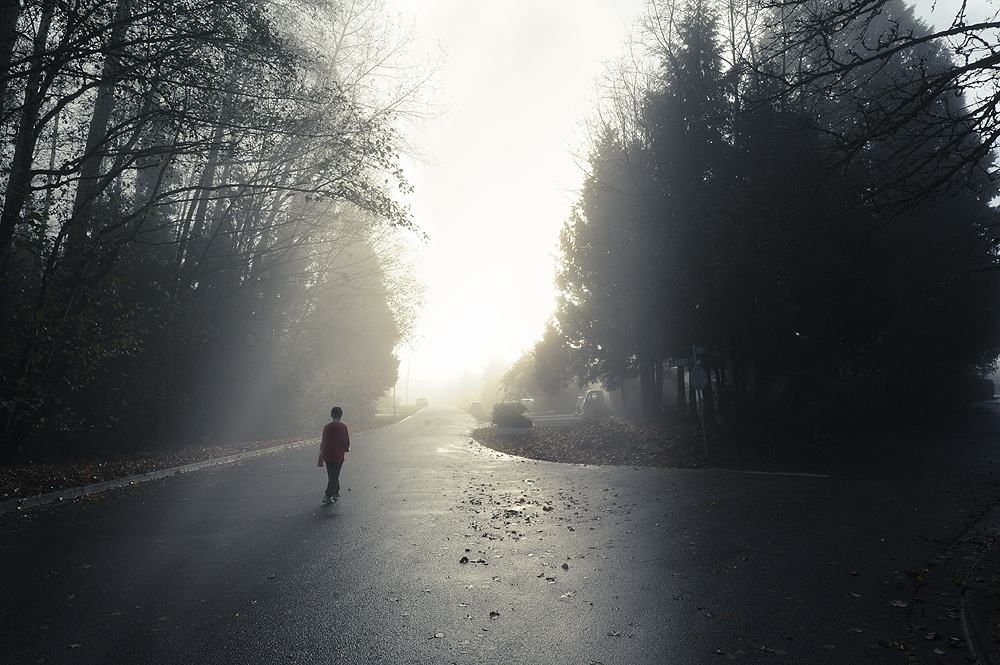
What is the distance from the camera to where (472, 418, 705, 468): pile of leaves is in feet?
58.7

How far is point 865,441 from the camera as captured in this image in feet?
70.3

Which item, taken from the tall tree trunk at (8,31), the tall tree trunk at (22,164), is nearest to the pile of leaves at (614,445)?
the tall tree trunk at (22,164)

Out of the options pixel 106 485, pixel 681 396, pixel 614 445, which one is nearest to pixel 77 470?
pixel 106 485

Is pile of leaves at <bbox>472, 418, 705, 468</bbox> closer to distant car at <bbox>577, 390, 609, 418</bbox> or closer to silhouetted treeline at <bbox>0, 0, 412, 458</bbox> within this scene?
silhouetted treeline at <bbox>0, 0, 412, 458</bbox>

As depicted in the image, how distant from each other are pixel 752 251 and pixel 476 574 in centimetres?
1241

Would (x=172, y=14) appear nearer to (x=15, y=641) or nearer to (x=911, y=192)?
(x=15, y=641)

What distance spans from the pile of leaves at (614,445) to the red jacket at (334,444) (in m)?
8.66

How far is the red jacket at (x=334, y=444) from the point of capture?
11.2m

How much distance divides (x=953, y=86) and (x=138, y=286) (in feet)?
61.2

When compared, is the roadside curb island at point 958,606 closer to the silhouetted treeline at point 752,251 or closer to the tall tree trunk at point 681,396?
the silhouetted treeline at point 752,251

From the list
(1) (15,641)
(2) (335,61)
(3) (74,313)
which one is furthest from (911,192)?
(2) (335,61)

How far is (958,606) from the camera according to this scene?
5.40 metres

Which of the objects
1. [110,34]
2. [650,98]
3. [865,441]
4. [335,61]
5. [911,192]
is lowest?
[865,441]

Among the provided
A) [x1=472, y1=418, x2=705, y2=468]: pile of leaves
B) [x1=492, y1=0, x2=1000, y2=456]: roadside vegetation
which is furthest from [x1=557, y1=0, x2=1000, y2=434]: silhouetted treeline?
[x1=472, y1=418, x2=705, y2=468]: pile of leaves
